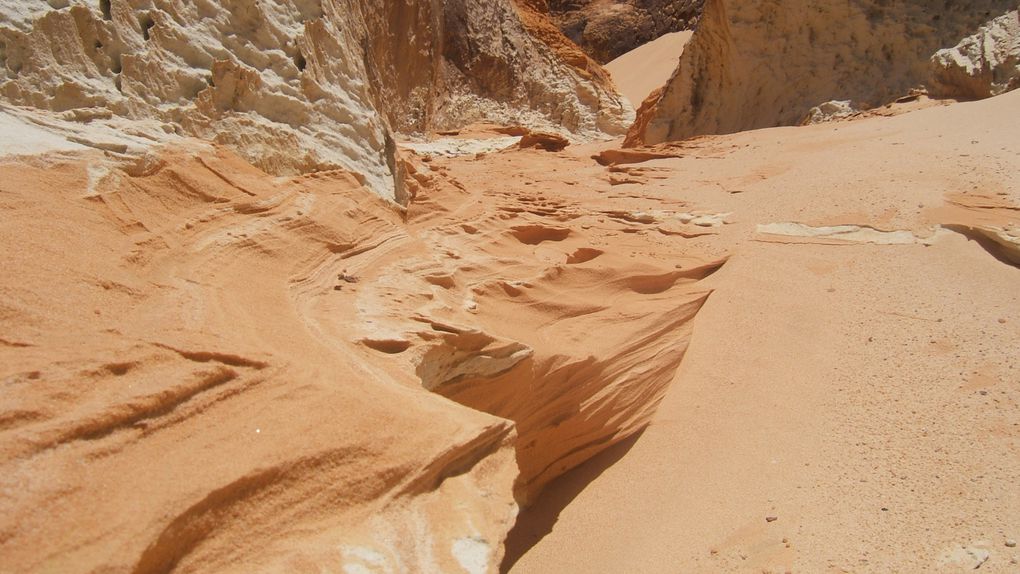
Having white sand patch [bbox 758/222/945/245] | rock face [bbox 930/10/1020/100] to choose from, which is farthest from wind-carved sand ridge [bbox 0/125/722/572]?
rock face [bbox 930/10/1020/100]

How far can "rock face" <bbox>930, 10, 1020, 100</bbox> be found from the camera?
6867 mm

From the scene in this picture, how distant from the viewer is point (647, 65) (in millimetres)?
20062

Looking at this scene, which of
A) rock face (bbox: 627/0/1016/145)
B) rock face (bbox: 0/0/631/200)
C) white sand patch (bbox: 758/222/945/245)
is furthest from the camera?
rock face (bbox: 627/0/1016/145)

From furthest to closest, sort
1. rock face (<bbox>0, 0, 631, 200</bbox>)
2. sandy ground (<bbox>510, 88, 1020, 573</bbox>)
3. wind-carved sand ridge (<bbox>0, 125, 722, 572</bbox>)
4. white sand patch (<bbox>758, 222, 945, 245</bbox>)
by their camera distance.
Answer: white sand patch (<bbox>758, 222, 945, 245</bbox>) < rock face (<bbox>0, 0, 631, 200</bbox>) < sandy ground (<bbox>510, 88, 1020, 573</bbox>) < wind-carved sand ridge (<bbox>0, 125, 722, 572</bbox>)

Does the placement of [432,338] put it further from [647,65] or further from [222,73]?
[647,65]

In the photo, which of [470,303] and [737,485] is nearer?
[737,485]

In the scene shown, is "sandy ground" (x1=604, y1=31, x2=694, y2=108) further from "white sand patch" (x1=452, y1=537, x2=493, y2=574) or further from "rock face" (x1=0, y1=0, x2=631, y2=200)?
"white sand patch" (x1=452, y1=537, x2=493, y2=574)

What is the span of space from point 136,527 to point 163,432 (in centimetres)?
29

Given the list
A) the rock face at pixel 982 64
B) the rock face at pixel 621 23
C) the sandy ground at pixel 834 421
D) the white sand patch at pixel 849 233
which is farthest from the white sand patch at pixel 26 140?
the rock face at pixel 621 23

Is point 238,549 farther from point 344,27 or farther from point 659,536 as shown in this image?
point 344,27

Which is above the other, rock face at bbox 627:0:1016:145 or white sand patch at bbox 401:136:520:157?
rock face at bbox 627:0:1016:145

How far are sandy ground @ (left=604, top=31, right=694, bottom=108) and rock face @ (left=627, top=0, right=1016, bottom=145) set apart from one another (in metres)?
8.80

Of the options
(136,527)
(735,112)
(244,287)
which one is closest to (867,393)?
(244,287)

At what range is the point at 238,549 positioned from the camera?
4.91 ft
